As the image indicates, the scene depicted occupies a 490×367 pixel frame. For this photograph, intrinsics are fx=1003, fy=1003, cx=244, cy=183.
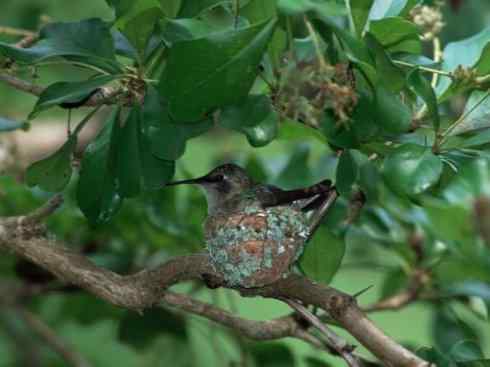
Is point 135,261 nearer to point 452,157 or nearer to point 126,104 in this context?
point 126,104

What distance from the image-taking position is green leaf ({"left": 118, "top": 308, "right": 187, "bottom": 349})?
10.0 ft

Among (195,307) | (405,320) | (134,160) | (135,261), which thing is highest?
(134,160)

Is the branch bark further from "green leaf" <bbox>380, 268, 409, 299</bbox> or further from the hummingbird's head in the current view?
"green leaf" <bbox>380, 268, 409, 299</bbox>

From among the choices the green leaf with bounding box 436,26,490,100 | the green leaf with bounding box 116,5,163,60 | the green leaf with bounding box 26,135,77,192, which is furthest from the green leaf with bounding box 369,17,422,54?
the green leaf with bounding box 26,135,77,192

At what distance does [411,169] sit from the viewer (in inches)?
62.2

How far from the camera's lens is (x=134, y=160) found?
1.78 metres

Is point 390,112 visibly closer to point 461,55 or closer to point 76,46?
point 461,55

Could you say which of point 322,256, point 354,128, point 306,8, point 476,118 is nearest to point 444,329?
point 322,256

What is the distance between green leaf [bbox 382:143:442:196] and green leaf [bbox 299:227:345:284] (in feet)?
1.58

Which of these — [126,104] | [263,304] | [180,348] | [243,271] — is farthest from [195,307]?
[263,304]

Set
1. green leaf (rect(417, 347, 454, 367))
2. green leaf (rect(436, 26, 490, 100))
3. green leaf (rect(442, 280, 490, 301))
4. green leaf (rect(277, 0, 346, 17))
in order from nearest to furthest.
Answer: green leaf (rect(277, 0, 346, 17)) → green leaf (rect(417, 347, 454, 367)) → green leaf (rect(436, 26, 490, 100)) → green leaf (rect(442, 280, 490, 301))

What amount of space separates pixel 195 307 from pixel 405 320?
96.2 inches

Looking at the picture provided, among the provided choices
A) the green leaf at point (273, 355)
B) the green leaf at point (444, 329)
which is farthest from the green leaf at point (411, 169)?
the green leaf at point (444, 329)

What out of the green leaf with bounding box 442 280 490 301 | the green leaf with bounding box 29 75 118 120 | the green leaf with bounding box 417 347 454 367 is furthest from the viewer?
the green leaf with bounding box 442 280 490 301
